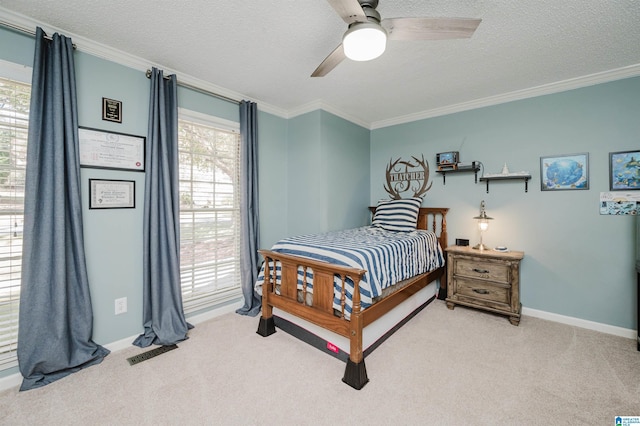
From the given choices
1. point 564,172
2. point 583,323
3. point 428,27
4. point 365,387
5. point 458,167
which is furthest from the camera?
point 458,167

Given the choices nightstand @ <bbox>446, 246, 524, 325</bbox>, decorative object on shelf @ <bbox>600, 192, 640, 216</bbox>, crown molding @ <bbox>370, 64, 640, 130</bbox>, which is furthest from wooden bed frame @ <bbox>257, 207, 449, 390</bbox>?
crown molding @ <bbox>370, 64, 640, 130</bbox>

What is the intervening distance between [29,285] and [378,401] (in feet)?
8.26

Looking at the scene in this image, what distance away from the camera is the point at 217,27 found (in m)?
2.02

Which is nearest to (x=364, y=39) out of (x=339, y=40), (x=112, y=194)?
(x=339, y=40)

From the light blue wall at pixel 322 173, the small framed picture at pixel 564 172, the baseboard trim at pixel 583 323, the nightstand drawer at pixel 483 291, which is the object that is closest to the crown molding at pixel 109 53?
the light blue wall at pixel 322 173

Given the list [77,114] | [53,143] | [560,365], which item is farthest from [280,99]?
[560,365]

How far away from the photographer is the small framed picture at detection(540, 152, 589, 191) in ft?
9.15

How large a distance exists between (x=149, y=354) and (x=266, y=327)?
98 cm

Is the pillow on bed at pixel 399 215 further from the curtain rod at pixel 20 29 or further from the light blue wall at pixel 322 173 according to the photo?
the curtain rod at pixel 20 29

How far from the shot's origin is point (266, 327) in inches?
101

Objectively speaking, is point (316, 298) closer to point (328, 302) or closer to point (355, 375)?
point (328, 302)

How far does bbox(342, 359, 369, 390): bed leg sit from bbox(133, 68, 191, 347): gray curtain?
159 centimetres

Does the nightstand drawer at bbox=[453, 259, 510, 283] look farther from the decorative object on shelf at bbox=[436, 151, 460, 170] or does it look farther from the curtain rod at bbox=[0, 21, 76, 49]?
the curtain rod at bbox=[0, 21, 76, 49]

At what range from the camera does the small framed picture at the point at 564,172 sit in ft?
9.15
